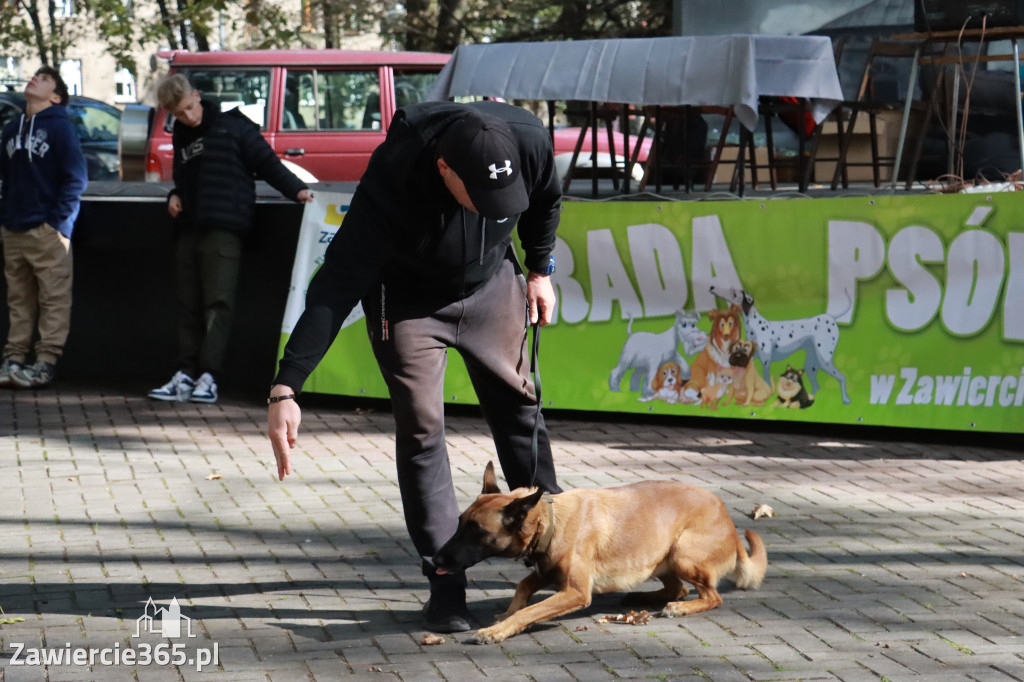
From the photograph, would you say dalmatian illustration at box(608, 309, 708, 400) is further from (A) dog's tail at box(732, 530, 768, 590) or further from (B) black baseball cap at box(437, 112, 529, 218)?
(B) black baseball cap at box(437, 112, 529, 218)

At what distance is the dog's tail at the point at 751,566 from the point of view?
464 centimetres

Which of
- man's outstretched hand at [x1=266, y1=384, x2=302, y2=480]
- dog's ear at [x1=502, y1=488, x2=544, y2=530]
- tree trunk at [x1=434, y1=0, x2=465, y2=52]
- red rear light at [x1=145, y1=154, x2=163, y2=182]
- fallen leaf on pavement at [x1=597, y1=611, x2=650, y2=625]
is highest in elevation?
tree trunk at [x1=434, y1=0, x2=465, y2=52]

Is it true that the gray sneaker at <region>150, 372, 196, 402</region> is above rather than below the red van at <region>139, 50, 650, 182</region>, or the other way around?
below

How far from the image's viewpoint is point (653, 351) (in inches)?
314

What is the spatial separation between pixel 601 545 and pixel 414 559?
1.18m

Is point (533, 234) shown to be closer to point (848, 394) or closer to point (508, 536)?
point (508, 536)

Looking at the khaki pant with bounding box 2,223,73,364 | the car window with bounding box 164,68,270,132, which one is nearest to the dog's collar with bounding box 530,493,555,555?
the khaki pant with bounding box 2,223,73,364

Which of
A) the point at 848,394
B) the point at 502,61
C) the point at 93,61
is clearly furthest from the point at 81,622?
the point at 93,61

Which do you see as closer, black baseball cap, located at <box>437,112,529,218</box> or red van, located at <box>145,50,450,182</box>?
black baseball cap, located at <box>437,112,529,218</box>

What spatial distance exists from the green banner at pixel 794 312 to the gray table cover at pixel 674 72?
1.52 m

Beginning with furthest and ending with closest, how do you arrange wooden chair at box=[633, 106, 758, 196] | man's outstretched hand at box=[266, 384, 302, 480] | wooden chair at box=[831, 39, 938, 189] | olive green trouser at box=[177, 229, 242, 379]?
wooden chair at box=[633, 106, 758, 196] → wooden chair at box=[831, 39, 938, 189] → olive green trouser at box=[177, 229, 242, 379] → man's outstretched hand at box=[266, 384, 302, 480]

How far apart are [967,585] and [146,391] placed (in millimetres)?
6223

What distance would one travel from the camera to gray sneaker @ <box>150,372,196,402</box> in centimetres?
877

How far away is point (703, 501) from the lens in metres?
4.54
